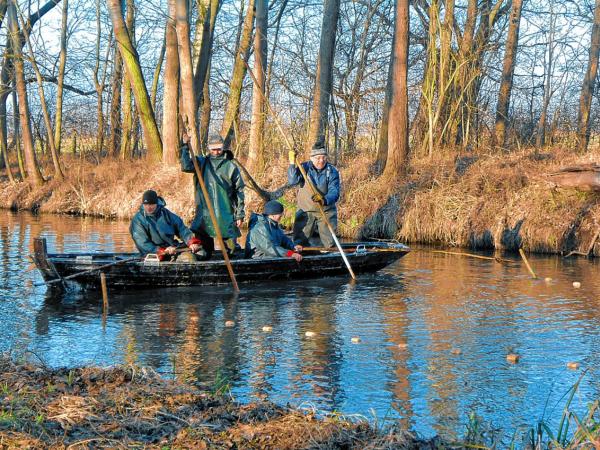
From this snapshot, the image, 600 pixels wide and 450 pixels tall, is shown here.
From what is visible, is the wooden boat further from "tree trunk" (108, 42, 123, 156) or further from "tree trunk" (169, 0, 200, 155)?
"tree trunk" (108, 42, 123, 156)

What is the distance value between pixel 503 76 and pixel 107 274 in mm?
15212

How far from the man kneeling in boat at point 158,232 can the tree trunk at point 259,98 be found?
31.1ft

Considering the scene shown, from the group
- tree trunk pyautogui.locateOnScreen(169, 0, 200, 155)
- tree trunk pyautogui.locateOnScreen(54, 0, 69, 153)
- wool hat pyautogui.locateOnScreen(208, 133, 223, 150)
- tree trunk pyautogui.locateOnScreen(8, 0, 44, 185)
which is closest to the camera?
wool hat pyautogui.locateOnScreen(208, 133, 223, 150)

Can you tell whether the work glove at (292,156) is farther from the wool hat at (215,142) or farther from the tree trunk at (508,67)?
the tree trunk at (508,67)

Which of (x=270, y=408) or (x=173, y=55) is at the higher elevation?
(x=173, y=55)

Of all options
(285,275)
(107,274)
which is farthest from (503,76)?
(107,274)

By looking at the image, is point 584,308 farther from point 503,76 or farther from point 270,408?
point 503,76

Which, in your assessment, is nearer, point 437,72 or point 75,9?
point 437,72

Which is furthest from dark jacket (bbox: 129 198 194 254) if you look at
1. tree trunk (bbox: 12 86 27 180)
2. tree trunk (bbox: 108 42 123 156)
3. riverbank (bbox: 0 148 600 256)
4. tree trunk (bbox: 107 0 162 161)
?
tree trunk (bbox: 108 42 123 156)

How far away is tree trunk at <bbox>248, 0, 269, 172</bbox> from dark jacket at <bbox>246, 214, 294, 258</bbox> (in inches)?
347

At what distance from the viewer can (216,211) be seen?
11344 mm

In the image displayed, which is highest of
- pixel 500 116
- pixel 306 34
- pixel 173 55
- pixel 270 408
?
pixel 306 34

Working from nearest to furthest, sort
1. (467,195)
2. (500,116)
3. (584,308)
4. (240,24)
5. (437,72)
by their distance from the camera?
(584,308)
(467,195)
(437,72)
(500,116)
(240,24)

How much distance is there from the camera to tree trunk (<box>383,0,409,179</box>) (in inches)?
708
